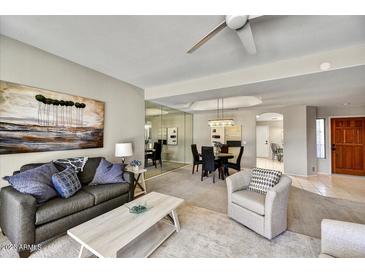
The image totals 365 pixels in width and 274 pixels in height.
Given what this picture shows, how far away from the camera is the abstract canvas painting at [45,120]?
6.80ft

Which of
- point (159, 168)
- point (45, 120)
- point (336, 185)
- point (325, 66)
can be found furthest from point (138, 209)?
point (336, 185)

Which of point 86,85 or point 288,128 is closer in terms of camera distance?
point 86,85

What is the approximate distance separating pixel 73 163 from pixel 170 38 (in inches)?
96.0

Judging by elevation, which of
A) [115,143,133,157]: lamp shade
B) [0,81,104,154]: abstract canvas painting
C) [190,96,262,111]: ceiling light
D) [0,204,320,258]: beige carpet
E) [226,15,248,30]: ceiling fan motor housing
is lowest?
[0,204,320,258]: beige carpet

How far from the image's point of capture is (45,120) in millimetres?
2406

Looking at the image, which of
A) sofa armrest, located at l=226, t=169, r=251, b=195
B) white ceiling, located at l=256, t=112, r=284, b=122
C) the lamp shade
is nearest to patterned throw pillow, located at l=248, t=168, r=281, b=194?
sofa armrest, located at l=226, t=169, r=251, b=195

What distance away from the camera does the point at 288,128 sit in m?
5.17

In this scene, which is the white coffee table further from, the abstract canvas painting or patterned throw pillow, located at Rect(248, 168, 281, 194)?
the abstract canvas painting

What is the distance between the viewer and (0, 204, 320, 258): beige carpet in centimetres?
161

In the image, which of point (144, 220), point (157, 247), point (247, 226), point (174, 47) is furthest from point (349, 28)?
point (157, 247)

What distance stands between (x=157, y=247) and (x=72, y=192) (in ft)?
4.36

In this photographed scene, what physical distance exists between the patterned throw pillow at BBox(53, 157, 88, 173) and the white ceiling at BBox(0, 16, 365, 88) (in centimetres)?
173

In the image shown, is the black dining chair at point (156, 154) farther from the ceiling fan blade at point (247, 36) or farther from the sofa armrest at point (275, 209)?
the ceiling fan blade at point (247, 36)

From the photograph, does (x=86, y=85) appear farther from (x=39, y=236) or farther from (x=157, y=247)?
(x=157, y=247)
